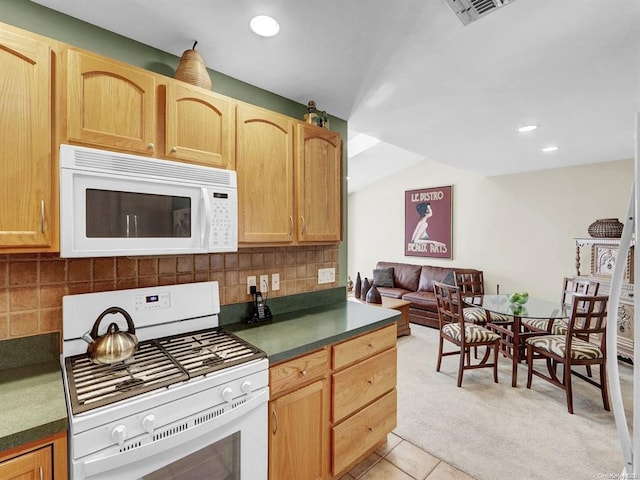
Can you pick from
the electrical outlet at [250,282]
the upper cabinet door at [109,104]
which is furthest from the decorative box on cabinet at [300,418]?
the upper cabinet door at [109,104]

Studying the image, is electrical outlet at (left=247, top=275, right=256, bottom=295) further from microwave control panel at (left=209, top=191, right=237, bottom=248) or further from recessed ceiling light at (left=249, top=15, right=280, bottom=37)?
recessed ceiling light at (left=249, top=15, right=280, bottom=37)

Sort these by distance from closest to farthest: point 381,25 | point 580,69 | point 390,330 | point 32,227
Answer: point 32,227
point 381,25
point 580,69
point 390,330

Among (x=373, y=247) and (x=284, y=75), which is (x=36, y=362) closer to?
(x=284, y=75)

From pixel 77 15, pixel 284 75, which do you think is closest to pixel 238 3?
pixel 284 75

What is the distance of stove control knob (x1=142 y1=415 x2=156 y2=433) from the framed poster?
5431 mm

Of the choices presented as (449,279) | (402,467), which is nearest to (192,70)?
(402,467)

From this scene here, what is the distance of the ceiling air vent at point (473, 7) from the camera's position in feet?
4.32

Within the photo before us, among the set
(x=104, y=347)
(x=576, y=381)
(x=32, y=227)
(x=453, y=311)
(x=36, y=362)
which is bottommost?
(x=576, y=381)

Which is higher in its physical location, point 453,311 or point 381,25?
point 381,25

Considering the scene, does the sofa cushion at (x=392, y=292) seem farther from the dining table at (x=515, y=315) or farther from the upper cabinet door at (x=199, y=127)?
the upper cabinet door at (x=199, y=127)

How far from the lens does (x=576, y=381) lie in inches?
122

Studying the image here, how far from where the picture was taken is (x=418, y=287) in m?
5.66

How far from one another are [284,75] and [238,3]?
0.60 m

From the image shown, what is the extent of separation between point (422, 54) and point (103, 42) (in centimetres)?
166
